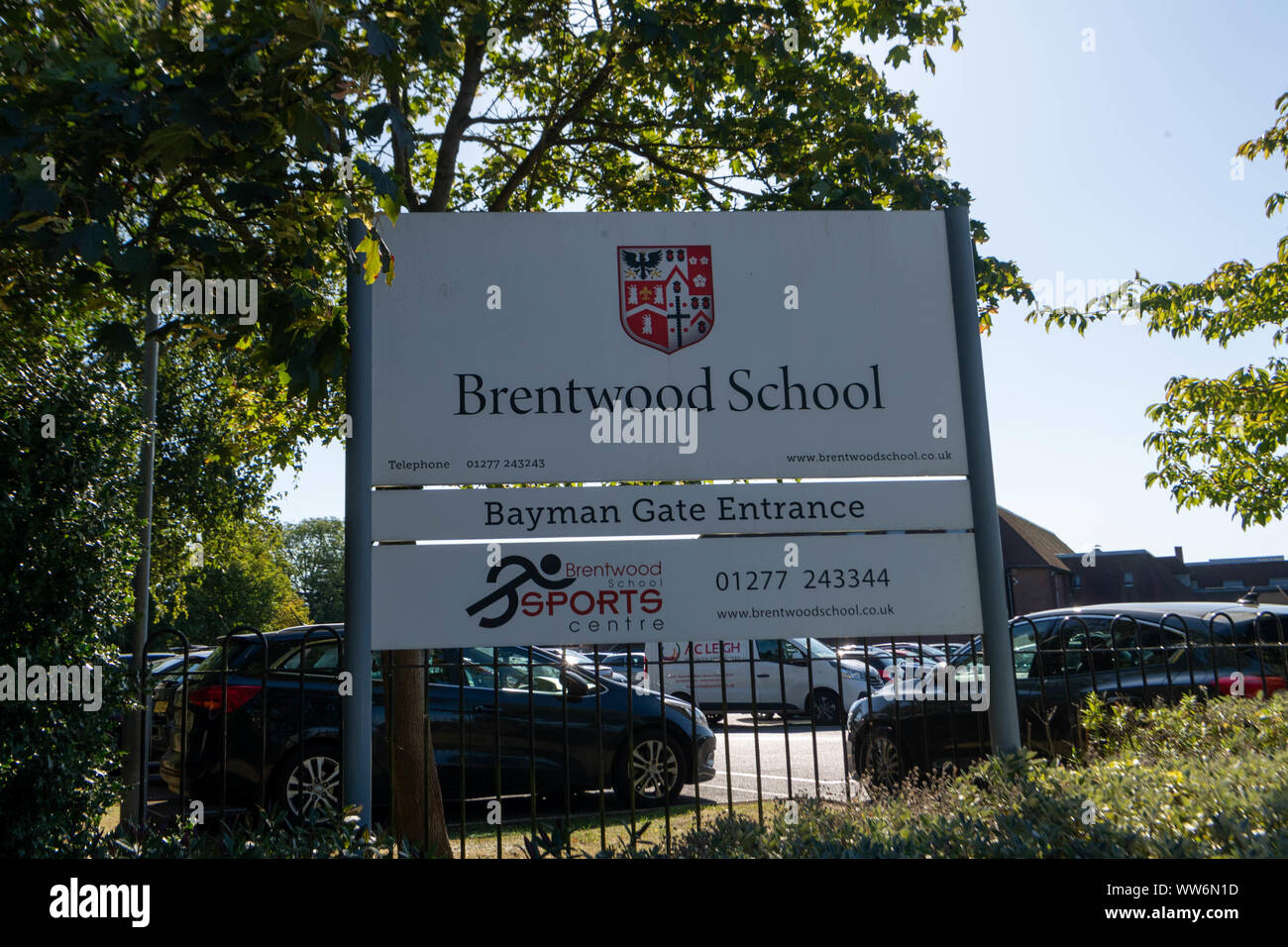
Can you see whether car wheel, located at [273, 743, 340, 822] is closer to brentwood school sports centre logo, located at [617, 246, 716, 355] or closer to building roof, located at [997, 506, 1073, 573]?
brentwood school sports centre logo, located at [617, 246, 716, 355]

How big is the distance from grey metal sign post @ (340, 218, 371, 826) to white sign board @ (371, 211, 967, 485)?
0.10m

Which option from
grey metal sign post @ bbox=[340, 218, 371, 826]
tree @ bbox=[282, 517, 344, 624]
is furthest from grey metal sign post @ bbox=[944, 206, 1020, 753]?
tree @ bbox=[282, 517, 344, 624]

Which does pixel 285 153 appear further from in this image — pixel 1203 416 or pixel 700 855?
pixel 1203 416

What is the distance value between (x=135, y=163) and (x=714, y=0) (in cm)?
347

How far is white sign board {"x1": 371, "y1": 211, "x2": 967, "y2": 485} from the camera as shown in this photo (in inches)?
177

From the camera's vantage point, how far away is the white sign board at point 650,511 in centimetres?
439

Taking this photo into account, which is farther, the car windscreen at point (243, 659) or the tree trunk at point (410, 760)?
the car windscreen at point (243, 659)

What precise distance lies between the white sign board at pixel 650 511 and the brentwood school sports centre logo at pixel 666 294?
29.4 inches

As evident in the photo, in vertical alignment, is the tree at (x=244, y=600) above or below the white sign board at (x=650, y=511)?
above

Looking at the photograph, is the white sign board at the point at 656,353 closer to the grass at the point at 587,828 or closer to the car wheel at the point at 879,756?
the grass at the point at 587,828

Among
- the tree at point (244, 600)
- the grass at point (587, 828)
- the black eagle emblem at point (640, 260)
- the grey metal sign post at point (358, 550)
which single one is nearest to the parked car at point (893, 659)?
the grass at point (587, 828)
